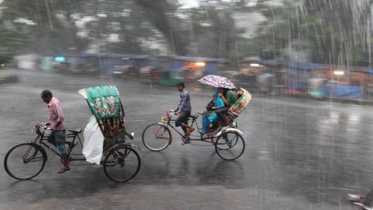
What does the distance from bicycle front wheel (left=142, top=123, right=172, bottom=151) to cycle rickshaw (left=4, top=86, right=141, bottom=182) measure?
160 centimetres

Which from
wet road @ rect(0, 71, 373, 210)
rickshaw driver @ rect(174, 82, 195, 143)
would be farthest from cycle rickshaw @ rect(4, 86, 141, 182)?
rickshaw driver @ rect(174, 82, 195, 143)

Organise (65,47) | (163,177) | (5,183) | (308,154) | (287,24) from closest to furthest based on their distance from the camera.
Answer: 1. (5,183)
2. (163,177)
3. (308,154)
4. (287,24)
5. (65,47)

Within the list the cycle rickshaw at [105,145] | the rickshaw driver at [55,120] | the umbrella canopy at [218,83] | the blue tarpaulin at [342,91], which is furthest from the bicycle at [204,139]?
the blue tarpaulin at [342,91]

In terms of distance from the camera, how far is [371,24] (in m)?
21.2

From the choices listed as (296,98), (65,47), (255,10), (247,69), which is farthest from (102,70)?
(296,98)

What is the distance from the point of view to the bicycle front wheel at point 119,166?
539 centimetres

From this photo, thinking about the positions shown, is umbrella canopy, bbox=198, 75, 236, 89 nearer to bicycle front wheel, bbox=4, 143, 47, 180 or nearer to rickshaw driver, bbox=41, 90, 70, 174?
rickshaw driver, bbox=41, 90, 70, 174

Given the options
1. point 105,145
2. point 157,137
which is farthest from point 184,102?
point 105,145

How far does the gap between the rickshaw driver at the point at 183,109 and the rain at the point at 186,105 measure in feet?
0.09

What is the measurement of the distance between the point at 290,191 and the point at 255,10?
18.3 m

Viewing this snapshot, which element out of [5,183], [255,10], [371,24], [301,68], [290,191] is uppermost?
[255,10]

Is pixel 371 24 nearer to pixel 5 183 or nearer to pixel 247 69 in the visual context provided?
pixel 247 69

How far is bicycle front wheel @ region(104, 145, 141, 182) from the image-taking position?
17.7 feet

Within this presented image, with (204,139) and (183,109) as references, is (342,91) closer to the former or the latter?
(204,139)
